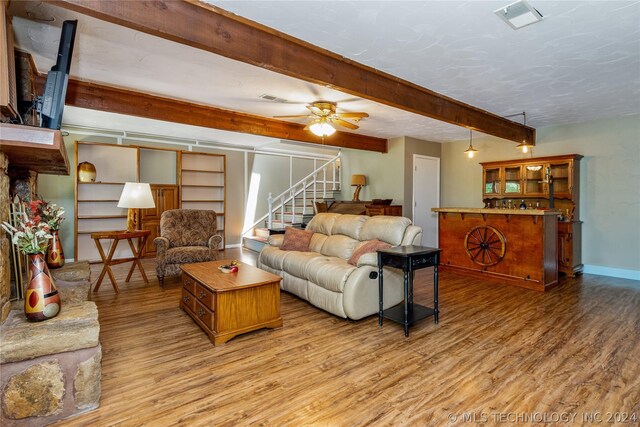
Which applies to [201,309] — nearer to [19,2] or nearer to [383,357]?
[383,357]

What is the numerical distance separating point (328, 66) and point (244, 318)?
2.29 metres

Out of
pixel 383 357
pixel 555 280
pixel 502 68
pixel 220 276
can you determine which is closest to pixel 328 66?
pixel 502 68

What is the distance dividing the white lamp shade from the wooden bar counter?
170 inches

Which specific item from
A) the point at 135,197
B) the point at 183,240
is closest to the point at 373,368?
the point at 183,240

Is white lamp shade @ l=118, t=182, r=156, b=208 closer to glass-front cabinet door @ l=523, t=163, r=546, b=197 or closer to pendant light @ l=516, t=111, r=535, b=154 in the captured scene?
pendant light @ l=516, t=111, r=535, b=154

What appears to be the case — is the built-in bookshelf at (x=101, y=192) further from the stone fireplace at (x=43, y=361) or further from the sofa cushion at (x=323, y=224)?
the stone fireplace at (x=43, y=361)

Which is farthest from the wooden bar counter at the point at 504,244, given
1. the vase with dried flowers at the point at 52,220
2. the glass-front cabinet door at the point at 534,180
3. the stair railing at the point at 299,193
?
the vase with dried flowers at the point at 52,220

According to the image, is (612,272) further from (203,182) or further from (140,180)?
(140,180)

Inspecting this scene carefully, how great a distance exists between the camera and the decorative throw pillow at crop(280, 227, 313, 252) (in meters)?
4.37

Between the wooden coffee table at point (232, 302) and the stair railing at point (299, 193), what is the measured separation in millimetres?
4451

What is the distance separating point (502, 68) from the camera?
320cm

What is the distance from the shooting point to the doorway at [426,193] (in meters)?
6.82

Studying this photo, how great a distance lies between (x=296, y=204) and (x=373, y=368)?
608cm

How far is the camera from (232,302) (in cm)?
282
